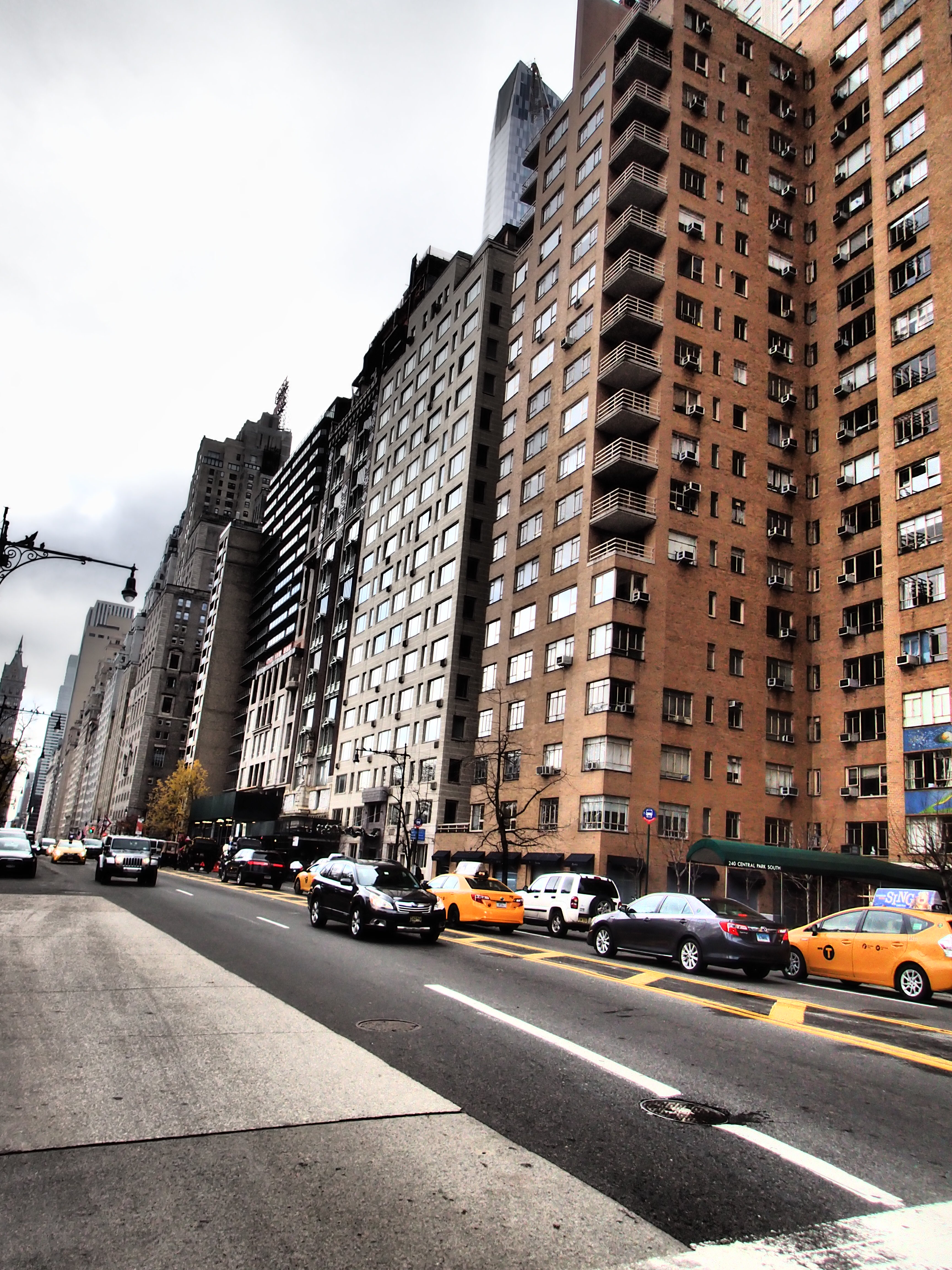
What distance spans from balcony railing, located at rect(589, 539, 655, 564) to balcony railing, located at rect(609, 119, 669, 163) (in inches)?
937

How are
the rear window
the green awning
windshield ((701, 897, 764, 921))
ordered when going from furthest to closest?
the green awning
the rear window
windshield ((701, 897, 764, 921))

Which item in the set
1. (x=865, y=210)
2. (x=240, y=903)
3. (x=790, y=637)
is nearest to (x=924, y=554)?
(x=790, y=637)

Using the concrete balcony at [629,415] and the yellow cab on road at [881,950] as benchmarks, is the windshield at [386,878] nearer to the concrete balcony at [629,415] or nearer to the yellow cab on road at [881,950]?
the yellow cab on road at [881,950]

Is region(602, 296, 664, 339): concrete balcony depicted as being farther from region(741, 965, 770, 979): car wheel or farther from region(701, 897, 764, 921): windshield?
region(741, 965, 770, 979): car wheel

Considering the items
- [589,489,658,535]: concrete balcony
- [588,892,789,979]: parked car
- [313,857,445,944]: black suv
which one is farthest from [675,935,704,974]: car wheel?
[589,489,658,535]: concrete balcony

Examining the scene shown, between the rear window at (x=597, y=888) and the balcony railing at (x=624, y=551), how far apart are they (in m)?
22.5

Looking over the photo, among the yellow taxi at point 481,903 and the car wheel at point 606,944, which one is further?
the yellow taxi at point 481,903

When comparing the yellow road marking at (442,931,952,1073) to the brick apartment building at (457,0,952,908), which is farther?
the brick apartment building at (457,0,952,908)

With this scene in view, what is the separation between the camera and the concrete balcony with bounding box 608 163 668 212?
2005 inches

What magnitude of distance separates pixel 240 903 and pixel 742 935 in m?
14.5

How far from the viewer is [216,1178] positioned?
182 inches

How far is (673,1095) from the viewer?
6711 mm

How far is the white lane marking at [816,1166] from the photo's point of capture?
4.89 m

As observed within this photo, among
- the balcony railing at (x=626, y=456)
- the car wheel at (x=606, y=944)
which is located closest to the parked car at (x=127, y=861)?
the car wheel at (x=606, y=944)
